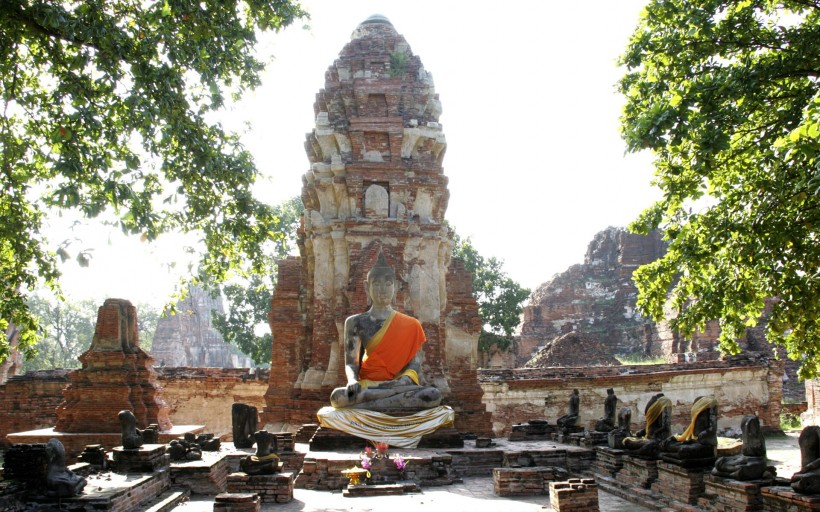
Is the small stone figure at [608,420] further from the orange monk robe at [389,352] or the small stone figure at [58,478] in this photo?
the small stone figure at [58,478]

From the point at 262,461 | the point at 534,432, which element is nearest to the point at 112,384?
the point at 262,461

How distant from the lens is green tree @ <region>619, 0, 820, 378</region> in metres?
8.10

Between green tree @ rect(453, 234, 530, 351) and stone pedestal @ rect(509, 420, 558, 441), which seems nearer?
stone pedestal @ rect(509, 420, 558, 441)

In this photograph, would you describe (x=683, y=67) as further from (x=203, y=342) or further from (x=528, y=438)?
(x=203, y=342)

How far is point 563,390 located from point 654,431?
32.9 ft

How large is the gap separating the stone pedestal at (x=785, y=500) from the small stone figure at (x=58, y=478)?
6047 millimetres

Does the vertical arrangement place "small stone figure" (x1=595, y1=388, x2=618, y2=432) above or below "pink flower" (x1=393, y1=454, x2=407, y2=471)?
above

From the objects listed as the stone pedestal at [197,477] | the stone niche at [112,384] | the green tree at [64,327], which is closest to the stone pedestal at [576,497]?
the stone pedestal at [197,477]

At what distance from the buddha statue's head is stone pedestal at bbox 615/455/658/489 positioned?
4.32 m

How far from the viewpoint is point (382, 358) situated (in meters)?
11.1

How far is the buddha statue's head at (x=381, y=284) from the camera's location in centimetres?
1136

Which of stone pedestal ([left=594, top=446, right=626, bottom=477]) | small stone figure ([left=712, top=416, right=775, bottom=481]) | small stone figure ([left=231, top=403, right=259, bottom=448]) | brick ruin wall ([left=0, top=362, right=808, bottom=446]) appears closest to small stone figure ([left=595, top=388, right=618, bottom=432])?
stone pedestal ([left=594, top=446, right=626, bottom=477])

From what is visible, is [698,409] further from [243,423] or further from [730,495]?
[243,423]

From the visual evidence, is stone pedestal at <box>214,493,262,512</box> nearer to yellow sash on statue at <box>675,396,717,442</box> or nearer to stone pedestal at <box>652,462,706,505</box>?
stone pedestal at <box>652,462,706,505</box>
